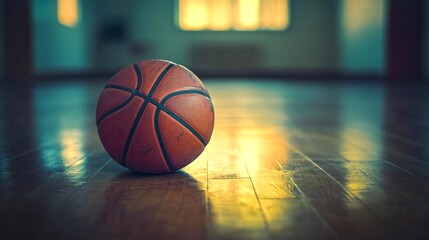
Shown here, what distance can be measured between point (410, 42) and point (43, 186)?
32.5ft

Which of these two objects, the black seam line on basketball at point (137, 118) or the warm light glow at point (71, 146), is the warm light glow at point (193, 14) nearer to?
the warm light glow at point (71, 146)

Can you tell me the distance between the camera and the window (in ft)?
47.9

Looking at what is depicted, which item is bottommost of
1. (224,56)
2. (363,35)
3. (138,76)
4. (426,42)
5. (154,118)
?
(154,118)

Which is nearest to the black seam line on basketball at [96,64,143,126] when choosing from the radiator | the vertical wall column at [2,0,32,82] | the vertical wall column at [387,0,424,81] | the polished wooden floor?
the polished wooden floor

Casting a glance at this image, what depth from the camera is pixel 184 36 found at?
49.0ft

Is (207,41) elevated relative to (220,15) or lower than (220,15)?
lower

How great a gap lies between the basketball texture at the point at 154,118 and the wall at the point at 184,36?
13088mm

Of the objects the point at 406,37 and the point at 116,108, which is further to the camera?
the point at 406,37

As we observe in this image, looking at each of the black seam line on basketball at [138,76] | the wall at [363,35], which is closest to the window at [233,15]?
the wall at [363,35]

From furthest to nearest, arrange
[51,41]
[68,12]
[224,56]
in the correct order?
[224,56]
[68,12]
[51,41]

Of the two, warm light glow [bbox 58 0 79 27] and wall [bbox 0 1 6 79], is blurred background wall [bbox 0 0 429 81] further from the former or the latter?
wall [bbox 0 1 6 79]

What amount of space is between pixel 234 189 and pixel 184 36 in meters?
13.5

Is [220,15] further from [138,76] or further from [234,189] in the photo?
[234,189]

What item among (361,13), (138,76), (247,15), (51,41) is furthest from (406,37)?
(138,76)
